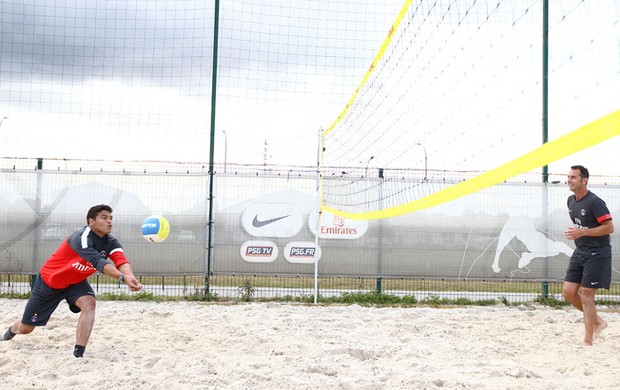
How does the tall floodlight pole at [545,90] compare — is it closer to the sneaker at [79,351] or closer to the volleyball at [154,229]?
the volleyball at [154,229]

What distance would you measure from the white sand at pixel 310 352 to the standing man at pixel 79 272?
201 mm

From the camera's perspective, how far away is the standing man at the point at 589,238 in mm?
4430

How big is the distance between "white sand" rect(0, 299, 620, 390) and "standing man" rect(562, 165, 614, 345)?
37 centimetres

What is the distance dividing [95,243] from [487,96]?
127 inches

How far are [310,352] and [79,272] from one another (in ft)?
Result: 5.68

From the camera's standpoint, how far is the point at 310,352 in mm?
4129

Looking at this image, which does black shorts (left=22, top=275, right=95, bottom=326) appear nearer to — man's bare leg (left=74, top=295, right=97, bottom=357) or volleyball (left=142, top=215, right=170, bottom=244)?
man's bare leg (left=74, top=295, right=97, bottom=357)

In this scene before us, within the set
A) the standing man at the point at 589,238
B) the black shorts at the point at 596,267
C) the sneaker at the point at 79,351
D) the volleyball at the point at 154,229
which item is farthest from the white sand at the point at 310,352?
the volleyball at the point at 154,229

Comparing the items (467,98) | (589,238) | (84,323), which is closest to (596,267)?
(589,238)

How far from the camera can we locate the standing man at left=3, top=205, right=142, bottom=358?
3.92 m

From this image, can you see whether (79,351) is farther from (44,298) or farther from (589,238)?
(589,238)

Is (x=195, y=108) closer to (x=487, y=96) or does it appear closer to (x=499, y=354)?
(x=487, y=96)

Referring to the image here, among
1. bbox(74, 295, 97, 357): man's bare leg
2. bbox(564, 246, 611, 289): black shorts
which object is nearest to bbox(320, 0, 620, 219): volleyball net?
bbox(564, 246, 611, 289): black shorts

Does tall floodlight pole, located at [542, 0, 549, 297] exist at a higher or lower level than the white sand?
higher
